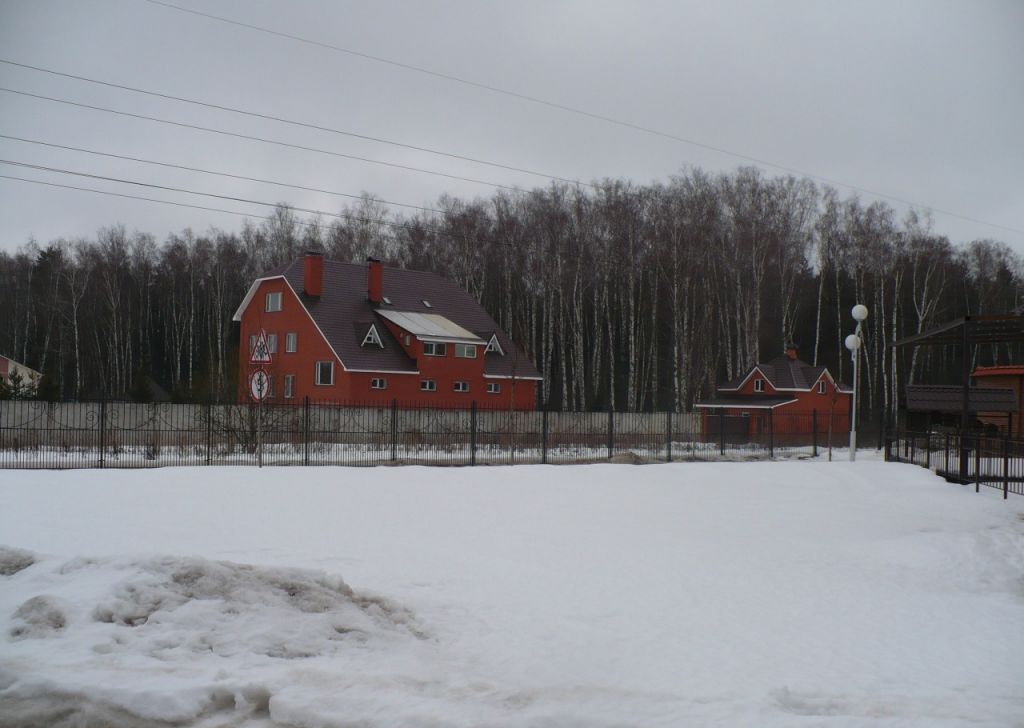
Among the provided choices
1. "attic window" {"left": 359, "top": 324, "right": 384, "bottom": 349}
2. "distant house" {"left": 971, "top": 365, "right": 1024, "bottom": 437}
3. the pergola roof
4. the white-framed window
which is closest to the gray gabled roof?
"attic window" {"left": 359, "top": 324, "right": 384, "bottom": 349}

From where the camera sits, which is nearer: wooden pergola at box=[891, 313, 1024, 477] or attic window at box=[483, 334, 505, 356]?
wooden pergola at box=[891, 313, 1024, 477]

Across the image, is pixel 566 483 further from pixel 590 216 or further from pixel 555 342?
pixel 555 342

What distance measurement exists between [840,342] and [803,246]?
12557 millimetres

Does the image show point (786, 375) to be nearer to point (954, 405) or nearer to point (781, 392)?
point (781, 392)

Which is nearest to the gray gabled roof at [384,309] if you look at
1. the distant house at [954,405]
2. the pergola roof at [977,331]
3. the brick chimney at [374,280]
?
the brick chimney at [374,280]

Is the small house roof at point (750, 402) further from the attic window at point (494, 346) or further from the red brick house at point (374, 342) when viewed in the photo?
the attic window at point (494, 346)

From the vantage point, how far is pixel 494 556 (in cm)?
1152

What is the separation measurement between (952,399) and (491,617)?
1120 inches

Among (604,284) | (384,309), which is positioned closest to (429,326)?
(384,309)

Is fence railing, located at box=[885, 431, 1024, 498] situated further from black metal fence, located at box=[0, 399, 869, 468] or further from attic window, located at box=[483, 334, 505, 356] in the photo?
attic window, located at box=[483, 334, 505, 356]

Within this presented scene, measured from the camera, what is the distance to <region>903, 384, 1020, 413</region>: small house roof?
30.9 m

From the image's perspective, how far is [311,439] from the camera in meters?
28.2

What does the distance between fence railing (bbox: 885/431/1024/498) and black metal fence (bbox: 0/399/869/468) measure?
7346mm

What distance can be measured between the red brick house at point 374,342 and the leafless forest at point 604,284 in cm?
403
